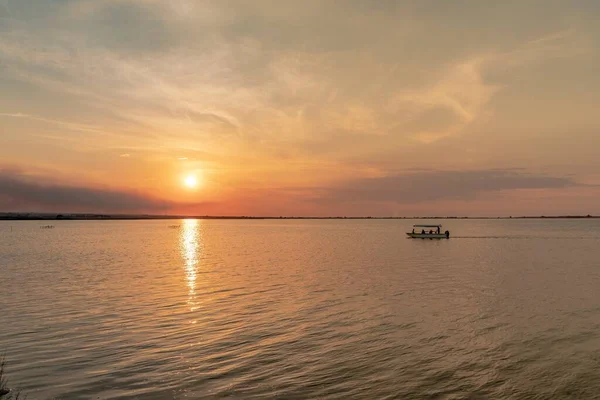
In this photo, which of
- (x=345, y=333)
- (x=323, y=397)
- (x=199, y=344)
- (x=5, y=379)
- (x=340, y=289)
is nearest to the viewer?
(x=323, y=397)

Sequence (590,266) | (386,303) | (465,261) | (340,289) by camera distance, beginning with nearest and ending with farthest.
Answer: (386,303) < (340,289) < (590,266) < (465,261)

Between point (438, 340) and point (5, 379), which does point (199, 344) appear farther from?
point (438, 340)

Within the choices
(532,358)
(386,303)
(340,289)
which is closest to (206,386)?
(532,358)

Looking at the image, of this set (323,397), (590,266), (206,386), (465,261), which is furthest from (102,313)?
(590,266)

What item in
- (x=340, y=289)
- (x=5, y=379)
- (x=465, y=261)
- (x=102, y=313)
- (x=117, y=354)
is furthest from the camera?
(x=465, y=261)

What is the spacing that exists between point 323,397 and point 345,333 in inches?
348

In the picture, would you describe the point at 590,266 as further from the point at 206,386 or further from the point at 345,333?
the point at 206,386

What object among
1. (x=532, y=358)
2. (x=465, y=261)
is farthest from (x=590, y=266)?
(x=532, y=358)

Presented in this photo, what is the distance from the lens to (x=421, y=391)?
1593cm

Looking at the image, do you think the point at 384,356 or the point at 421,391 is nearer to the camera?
the point at 421,391

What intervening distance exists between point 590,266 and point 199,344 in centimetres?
6025

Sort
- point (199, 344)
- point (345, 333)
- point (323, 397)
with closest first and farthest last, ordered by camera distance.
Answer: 1. point (323, 397)
2. point (199, 344)
3. point (345, 333)

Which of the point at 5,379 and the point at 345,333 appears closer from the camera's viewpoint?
the point at 5,379

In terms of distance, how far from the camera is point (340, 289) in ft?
128
